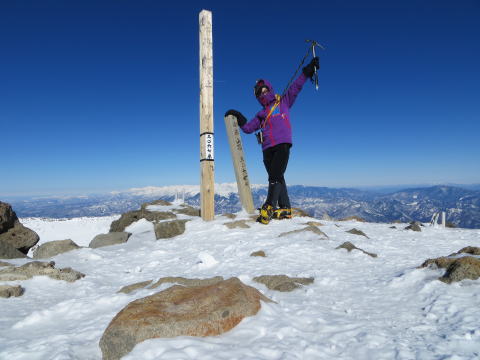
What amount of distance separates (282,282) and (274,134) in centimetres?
492

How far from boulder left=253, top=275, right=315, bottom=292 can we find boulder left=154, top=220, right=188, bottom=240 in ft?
14.4

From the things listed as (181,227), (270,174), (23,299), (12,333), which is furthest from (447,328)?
(181,227)

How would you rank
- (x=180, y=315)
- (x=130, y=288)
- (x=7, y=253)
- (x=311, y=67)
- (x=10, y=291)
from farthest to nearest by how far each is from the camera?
1. (x=311, y=67)
2. (x=7, y=253)
3. (x=130, y=288)
4. (x=10, y=291)
5. (x=180, y=315)

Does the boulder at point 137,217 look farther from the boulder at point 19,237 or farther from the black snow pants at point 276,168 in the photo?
the black snow pants at point 276,168

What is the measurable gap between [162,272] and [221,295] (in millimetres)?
3040

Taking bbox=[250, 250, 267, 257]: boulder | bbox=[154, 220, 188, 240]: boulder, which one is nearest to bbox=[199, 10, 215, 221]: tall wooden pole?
bbox=[154, 220, 188, 240]: boulder

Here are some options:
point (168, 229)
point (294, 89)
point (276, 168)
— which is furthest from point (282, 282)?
point (294, 89)

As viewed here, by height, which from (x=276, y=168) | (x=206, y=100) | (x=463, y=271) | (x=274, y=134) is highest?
(x=206, y=100)

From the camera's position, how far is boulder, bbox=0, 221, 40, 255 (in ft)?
26.6

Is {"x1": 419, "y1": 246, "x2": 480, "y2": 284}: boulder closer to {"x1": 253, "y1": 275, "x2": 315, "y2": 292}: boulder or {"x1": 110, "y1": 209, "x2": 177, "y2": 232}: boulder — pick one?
{"x1": 253, "y1": 275, "x2": 315, "y2": 292}: boulder

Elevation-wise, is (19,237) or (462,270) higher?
(462,270)

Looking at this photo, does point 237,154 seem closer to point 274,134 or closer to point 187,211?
point 274,134

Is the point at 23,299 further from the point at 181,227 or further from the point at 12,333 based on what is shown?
the point at 181,227

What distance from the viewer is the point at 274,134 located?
8.17 meters
